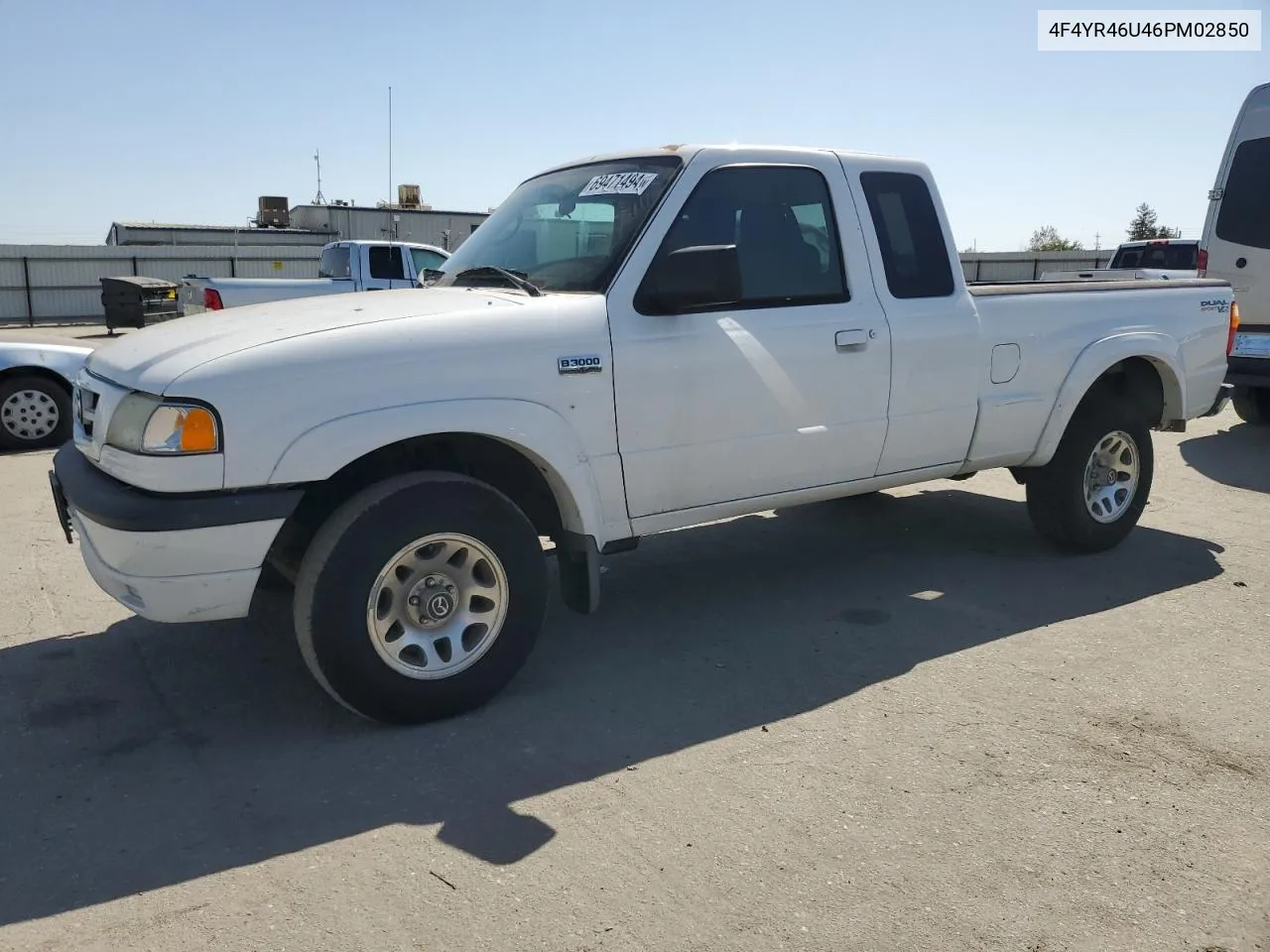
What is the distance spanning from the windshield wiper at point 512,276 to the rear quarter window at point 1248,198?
26.0ft

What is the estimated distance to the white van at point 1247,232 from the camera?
9.39 m

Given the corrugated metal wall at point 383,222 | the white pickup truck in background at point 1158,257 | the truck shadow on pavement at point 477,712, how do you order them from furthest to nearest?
1. the corrugated metal wall at point 383,222
2. the white pickup truck in background at point 1158,257
3. the truck shadow on pavement at point 477,712

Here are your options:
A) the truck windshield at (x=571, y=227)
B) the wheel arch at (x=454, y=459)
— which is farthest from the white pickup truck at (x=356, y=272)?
the wheel arch at (x=454, y=459)

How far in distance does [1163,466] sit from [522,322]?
6845 mm

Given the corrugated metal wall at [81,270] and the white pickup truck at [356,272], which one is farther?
the corrugated metal wall at [81,270]

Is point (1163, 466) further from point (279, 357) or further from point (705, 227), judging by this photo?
point (279, 357)

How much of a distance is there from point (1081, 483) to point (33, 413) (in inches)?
323

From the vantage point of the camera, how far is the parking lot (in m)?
2.70

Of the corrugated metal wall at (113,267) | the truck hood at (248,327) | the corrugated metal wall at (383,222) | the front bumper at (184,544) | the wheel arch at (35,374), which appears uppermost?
the corrugated metal wall at (383,222)

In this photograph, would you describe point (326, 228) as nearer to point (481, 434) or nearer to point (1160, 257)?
point (1160, 257)

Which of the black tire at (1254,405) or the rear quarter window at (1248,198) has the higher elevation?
the rear quarter window at (1248,198)

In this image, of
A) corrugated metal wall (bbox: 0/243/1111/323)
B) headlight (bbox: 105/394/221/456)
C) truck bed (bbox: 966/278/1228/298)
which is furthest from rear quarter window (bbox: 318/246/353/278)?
corrugated metal wall (bbox: 0/243/1111/323)

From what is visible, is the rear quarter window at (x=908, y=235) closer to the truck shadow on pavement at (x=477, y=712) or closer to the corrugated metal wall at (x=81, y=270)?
the truck shadow on pavement at (x=477, y=712)

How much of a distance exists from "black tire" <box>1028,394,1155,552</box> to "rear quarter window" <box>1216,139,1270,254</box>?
4752 millimetres
